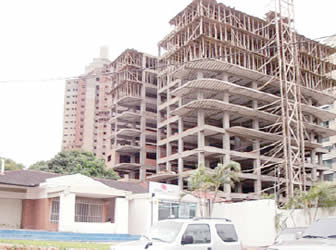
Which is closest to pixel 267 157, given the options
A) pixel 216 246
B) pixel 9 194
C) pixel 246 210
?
pixel 246 210

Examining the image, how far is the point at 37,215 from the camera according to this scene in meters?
31.9

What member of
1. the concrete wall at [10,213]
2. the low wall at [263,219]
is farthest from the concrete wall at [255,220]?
the concrete wall at [10,213]

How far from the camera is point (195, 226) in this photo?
40.1 ft

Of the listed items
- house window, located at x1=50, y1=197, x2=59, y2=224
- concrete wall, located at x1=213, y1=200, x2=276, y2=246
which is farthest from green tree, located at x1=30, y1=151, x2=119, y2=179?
concrete wall, located at x1=213, y1=200, x2=276, y2=246

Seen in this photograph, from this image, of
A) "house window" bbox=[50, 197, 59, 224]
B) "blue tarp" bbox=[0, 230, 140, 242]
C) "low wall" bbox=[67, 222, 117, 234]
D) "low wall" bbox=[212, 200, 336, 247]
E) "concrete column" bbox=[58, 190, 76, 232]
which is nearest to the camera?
"blue tarp" bbox=[0, 230, 140, 242]

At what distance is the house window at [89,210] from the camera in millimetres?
32062

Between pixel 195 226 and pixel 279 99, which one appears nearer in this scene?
pixel 195 226

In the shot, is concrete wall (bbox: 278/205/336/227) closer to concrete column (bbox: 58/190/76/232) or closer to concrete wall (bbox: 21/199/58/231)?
concrete column (bbox: 58/190/76/232)

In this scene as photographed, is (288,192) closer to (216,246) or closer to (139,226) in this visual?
(139,226)

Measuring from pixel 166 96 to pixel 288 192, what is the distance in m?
32.1

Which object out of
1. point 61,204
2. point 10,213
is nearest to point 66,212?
point 61,204

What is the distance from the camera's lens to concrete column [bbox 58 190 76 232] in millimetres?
28578

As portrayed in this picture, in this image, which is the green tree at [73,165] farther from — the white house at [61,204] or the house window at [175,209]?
the house window at [175,209]

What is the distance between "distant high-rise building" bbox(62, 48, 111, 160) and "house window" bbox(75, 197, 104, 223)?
81.8 metres
